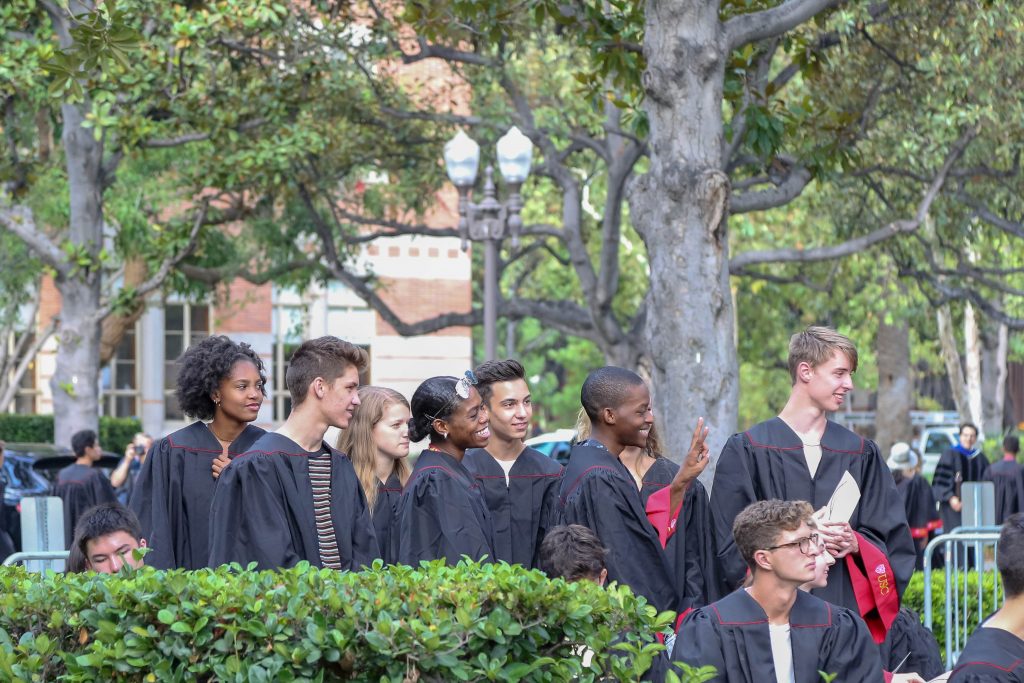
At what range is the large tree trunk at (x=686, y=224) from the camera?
10109mm

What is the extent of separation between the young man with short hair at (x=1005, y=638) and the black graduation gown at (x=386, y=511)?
2600mm

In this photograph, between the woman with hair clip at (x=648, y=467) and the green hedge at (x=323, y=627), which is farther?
the woman with hair clip at (x=648, y=467)

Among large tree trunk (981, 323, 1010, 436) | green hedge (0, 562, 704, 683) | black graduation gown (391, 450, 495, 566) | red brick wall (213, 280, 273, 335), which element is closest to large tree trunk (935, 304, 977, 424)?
large tree trunk (981, 323, 1010, 436)

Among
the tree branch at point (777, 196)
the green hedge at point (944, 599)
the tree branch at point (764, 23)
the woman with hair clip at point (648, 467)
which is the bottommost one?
the green hedge at point (944, 599)

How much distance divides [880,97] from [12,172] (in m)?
10.1

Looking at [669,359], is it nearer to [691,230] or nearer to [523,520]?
[691,230]

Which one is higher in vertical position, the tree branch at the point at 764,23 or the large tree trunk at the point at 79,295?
the tree branch at the point at 764,23

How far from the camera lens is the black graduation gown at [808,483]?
661cm

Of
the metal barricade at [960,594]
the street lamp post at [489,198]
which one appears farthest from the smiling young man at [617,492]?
the street lamp post at [489,198]

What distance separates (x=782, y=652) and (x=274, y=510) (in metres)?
1.91

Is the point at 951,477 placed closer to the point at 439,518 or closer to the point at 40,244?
the point at 40,244

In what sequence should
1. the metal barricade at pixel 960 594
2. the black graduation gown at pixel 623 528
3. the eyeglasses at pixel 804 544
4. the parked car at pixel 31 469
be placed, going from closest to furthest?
the eyeglasses at pixel 804 544, the black graduation gown at pixel 623 528, the metal barricade at pixel 960 594, the parked car at pixel 31 469

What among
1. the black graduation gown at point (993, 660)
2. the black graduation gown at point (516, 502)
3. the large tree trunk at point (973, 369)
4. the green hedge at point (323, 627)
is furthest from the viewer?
the large tree trunk at point (973, 369)

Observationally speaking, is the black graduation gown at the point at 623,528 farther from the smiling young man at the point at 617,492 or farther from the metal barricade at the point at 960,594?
the metal barricade at the point at 960,594
